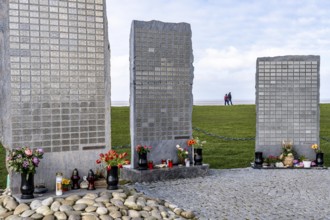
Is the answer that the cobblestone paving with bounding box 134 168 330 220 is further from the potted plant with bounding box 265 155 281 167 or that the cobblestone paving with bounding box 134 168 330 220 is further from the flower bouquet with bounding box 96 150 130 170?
the flower bouquet with bounding box 96 150 130 170

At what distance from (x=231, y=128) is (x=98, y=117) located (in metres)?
13.8

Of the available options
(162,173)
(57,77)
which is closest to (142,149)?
(162,173)

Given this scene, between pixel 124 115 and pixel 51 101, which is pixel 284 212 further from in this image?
pixel 124 115

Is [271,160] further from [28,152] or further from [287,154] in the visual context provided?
[28,152]

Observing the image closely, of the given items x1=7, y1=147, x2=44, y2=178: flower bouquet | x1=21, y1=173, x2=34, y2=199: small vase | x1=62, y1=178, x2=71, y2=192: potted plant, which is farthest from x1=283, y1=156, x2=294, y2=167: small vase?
x1=21, y1=173, x2=34, y2=199: small vase

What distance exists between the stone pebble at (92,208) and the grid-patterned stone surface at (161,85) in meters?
3.54

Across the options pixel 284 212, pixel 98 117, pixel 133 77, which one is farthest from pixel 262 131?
pixel 98 117

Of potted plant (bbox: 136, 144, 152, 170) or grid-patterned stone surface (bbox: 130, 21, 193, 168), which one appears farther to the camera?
grid-patterned stone surface (bbox: 130, 21, 193, 168)

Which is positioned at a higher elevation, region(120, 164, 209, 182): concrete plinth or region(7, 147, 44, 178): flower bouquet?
region(7, 147, 44, 178): flower bouquet

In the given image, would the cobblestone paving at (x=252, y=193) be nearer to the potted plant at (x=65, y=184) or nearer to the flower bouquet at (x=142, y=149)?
the flower bouquet at (x=142, y=149)

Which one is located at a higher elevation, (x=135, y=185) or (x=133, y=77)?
(x=133, y=77)

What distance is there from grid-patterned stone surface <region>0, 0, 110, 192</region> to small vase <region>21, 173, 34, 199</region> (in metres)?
0.78

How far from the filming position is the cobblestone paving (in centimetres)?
760

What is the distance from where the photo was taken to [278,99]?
1314 cm
